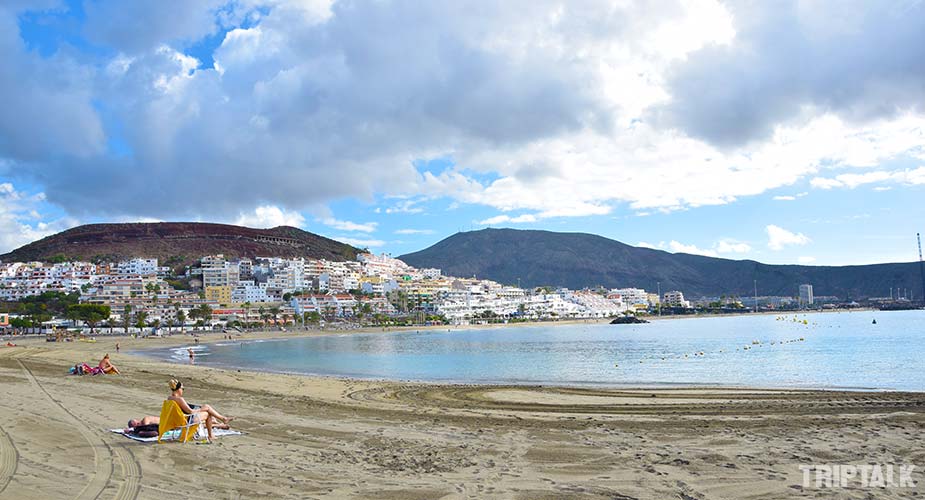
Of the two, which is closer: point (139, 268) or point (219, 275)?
point (219, 275)

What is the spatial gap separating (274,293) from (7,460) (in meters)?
147

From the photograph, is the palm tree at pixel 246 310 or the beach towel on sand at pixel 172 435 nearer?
the beach towel on sand at pixel 172 435

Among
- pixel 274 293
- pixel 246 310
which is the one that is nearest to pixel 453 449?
pixel 246 310

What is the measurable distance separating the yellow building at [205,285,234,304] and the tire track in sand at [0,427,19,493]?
134080 mm

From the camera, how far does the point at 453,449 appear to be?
870 cm

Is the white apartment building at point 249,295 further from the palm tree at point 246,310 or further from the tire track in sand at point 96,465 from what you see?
the tire track in sand at point 96,465

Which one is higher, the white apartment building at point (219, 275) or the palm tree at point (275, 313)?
the white apartment building at point (219, 275)

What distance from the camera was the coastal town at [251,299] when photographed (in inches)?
4161

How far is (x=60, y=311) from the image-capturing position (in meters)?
106

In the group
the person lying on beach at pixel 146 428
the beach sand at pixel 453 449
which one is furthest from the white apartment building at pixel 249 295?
the person lying on beach at pixel 146 428

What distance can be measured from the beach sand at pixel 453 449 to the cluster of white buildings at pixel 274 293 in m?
99.3

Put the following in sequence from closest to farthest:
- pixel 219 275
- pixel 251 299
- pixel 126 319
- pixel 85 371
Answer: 1. pixel 85 371
2. pixel 126 319
3. pixel 251 299
4. pixel 219 275

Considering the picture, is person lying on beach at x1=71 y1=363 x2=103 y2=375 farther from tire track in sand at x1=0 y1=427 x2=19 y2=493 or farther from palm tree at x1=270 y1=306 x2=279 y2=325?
palm tree at x1=270 y1=306 x2=279 y2=325

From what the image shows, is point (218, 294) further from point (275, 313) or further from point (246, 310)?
point (275, 313)
